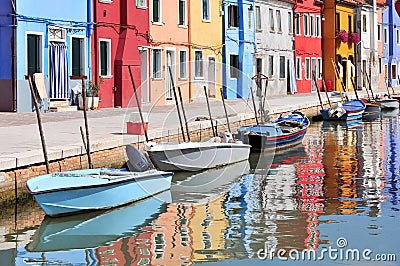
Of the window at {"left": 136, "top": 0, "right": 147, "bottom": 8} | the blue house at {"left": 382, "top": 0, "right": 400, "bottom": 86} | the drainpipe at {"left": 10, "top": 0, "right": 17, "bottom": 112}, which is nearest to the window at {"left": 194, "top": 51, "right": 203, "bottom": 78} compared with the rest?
the window at {"left": 136, "top": 0, "right": 147, "bottom": 8}

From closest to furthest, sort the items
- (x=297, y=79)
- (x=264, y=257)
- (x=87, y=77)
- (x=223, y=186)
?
(x=264, y=257)
(x=223, y=186)
(x=87, y=77)
(x=297, y=79)

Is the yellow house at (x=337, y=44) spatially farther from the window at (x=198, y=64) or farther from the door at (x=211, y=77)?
the window at (x=198, y=64)

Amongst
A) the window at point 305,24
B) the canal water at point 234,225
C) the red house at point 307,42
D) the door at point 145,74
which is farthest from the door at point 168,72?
the window at point 305,24

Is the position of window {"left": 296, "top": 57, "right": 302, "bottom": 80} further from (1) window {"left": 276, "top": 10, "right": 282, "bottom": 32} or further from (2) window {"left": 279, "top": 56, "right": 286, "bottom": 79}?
(1) window {"left": 276, "top": 10, "right": 282, "bottom": 32}

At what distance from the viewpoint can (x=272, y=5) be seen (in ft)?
148

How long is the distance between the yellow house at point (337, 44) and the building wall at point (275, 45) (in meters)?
5.77

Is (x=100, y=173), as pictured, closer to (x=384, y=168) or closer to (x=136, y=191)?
(x=136, y=191)

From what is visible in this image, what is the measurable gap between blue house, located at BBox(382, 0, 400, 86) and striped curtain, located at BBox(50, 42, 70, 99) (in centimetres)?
3914

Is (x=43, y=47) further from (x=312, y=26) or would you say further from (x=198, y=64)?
(x=312, y=26)

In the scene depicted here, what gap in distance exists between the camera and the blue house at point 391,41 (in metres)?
63.0

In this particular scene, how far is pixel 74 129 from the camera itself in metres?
20.7

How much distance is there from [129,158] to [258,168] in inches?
233

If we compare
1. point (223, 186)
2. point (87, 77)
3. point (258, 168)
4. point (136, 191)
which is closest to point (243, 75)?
point (87, 77)

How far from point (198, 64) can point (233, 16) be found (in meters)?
5.35
